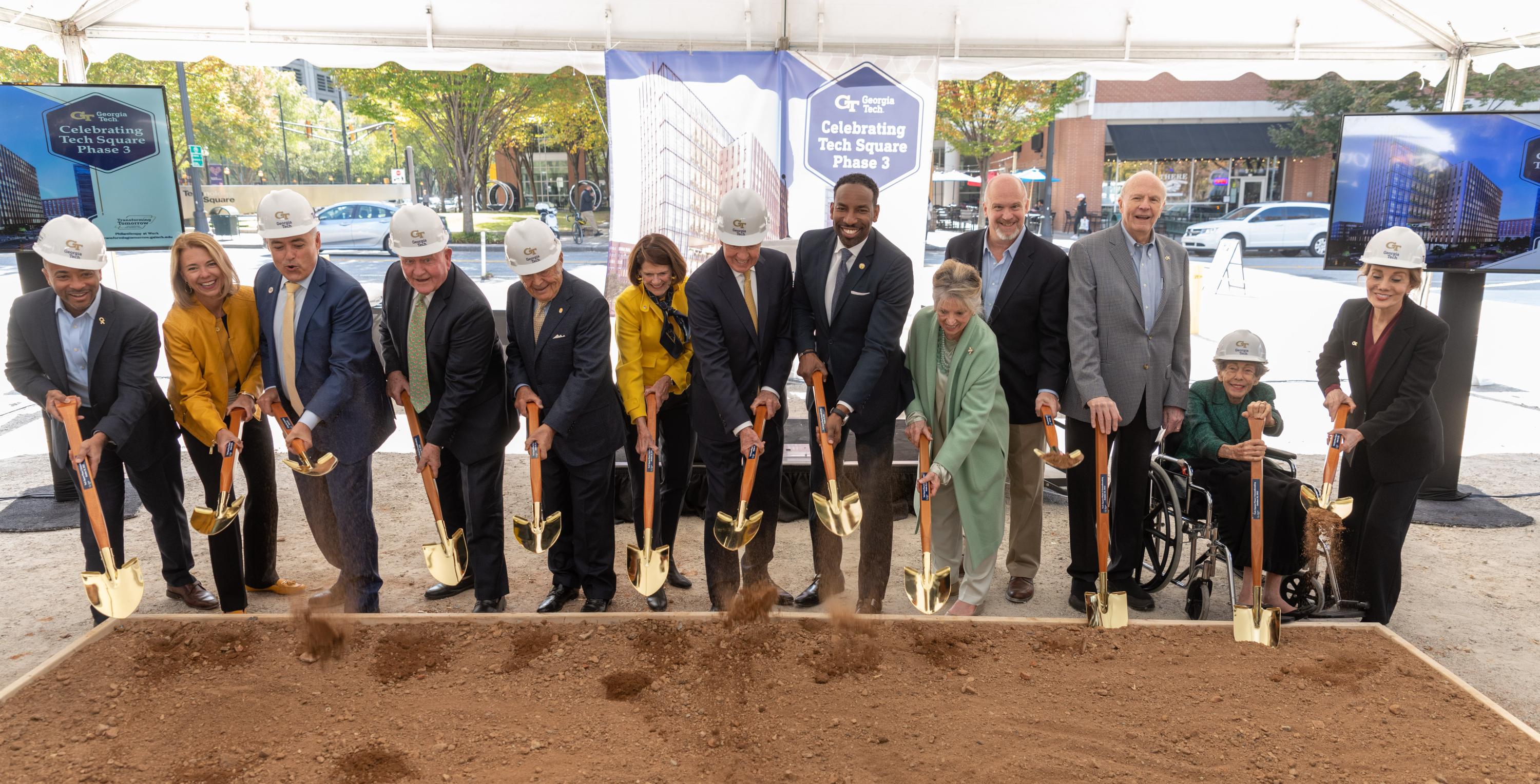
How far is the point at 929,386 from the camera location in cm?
367

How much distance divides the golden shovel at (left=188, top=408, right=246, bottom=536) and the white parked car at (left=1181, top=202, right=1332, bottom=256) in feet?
66.6

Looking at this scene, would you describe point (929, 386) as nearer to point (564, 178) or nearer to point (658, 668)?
point (658, 668)

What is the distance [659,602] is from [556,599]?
0.42m

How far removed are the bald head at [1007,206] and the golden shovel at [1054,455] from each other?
71cm

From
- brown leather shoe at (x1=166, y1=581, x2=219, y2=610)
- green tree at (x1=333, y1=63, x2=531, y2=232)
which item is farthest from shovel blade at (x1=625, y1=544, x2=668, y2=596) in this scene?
green tree at (x1=333, y1=63, x2=531, y2=232)

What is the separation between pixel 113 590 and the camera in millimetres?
3391

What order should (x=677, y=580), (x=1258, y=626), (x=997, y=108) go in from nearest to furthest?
(x=1258, y=626) < (x=677, y=580) < (x=997, y=108)

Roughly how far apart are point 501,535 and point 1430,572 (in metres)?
4.24

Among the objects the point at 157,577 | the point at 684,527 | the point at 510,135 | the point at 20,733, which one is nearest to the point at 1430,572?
the point at 684,527

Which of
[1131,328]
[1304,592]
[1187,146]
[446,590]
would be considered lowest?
[446,590]

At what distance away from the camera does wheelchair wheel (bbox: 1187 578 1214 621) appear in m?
3.82

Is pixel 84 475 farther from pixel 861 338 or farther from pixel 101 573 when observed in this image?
pixel 861 338

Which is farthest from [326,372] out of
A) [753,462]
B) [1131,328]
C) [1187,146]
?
[1187,146]

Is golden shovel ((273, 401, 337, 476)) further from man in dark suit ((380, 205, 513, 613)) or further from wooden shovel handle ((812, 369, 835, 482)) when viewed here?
wooden shovel handle ((812, 369, 835, 482))
